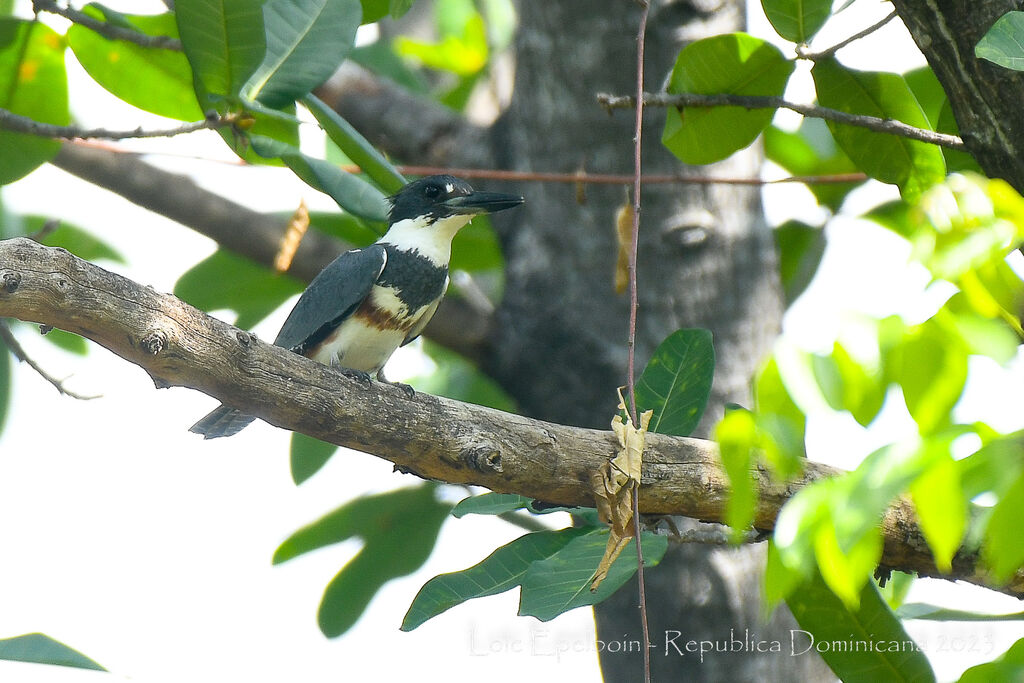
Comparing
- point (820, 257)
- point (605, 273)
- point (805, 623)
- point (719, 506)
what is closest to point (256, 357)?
point (719, 506)

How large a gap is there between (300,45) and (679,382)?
4.50 ft

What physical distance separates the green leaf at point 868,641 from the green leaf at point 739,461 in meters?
1.26

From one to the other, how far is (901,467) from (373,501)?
348 centimetres

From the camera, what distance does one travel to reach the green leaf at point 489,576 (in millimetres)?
2346

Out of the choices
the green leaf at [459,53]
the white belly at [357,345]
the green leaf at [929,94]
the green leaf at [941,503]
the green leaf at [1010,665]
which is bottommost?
the green leaf at [1010,665]

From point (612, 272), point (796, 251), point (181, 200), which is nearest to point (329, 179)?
point (181, 200)

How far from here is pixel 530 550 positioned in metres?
2.46

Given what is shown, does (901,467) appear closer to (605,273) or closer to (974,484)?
(974,484)

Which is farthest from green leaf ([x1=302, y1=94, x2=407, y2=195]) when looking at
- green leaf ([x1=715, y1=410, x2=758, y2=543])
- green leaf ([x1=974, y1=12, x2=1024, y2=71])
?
green leaf ([x1=715, y1=410, x2=758, y2=543])

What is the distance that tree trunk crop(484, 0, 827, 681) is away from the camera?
11.7 feet

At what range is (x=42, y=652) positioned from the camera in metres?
2.04

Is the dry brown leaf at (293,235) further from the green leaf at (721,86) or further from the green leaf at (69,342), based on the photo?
the green leaf at (69,342)

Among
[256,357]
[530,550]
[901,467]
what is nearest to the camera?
[901,467]

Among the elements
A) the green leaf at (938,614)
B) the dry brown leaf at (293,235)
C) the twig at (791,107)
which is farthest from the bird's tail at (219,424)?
the green leaf at (938,614)
